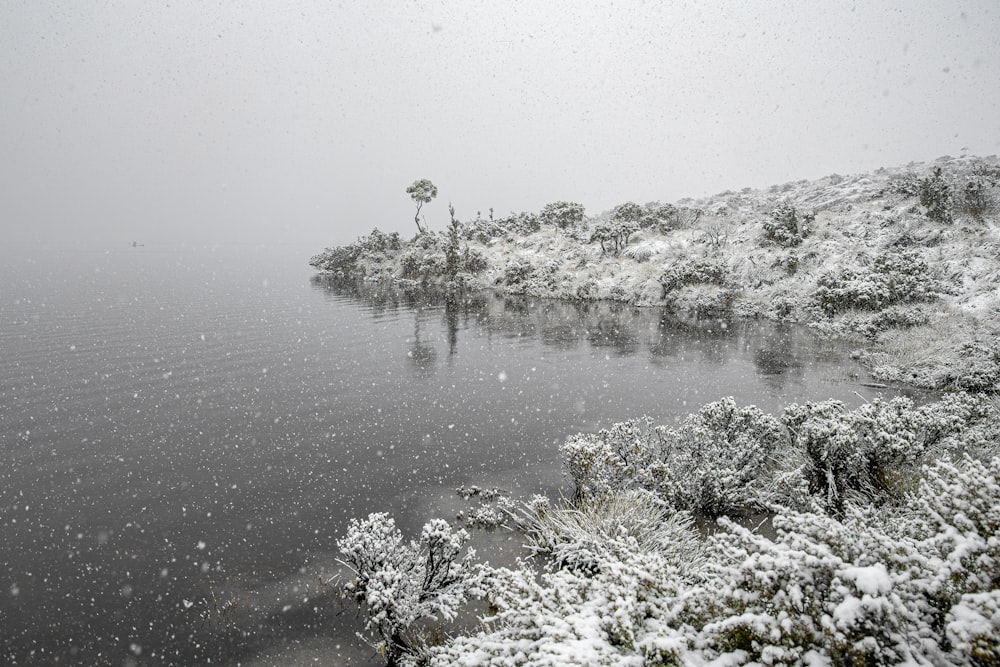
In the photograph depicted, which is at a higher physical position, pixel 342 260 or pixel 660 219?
pixel 660 219

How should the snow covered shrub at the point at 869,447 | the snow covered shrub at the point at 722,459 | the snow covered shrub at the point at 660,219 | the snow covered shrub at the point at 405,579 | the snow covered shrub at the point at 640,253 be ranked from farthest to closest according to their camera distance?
the snow covered shrub at the point at 660,219 → the snow covered shrub at the point at 640,253 → the snow covered shrub at the point at 722,459 → the snow covered shrub at the point at 869,447 → the snow covered shrub at the point at 405,579

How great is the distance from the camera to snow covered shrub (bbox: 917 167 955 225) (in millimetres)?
31845

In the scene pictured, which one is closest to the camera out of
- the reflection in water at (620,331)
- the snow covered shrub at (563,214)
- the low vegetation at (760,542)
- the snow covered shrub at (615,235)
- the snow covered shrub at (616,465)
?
the low vegetation at (760,542)

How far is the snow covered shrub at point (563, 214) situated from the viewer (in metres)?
60.9

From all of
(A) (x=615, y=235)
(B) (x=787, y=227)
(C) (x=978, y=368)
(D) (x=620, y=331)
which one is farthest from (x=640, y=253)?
(C) (x=978, y=368)

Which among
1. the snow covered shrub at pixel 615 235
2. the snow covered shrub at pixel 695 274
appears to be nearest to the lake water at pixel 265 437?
the snow covered shrub at pixel 695 274

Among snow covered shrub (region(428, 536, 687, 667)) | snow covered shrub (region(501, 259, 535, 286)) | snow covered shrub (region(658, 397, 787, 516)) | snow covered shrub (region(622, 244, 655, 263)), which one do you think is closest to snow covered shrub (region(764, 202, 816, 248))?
snow covered shrub (region(622, 244, 655, 263))

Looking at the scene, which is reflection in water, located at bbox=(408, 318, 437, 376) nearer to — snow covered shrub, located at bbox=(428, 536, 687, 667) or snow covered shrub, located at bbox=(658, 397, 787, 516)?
snow covered shrub, located at bbox=(658, 397, 787, 516)

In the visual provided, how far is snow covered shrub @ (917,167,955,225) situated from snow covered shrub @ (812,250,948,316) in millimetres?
7237

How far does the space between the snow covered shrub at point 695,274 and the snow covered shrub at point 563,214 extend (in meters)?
27.5

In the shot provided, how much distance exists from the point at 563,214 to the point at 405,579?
58970mm

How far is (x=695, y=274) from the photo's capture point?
112 ft

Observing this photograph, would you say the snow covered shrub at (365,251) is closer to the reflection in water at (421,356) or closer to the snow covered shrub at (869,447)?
the reflection in water at (421,356)

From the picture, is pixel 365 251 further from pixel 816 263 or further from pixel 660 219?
pixel 816 263
